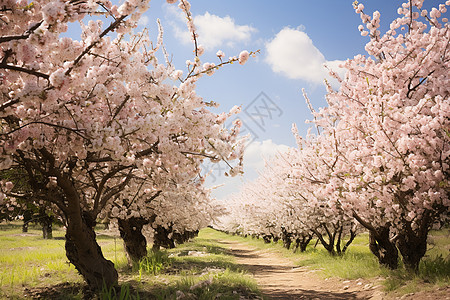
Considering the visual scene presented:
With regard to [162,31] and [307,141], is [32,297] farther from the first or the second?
[307,141]

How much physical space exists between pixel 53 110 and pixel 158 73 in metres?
1.65

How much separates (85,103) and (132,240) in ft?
26.5

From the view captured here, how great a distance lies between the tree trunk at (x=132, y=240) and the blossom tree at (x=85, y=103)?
15.4ft

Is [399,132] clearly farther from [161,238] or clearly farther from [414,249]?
[161,238]

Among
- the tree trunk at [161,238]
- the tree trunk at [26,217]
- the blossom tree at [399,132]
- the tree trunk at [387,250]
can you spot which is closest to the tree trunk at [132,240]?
the tree trunk at [26,217]

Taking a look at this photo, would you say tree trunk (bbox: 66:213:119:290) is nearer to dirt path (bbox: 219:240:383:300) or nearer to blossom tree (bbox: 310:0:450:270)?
dirt path (bbox: 219:240:383:300)

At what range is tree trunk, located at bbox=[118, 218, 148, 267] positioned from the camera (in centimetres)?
1129

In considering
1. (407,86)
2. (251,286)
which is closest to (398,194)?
(407,86)

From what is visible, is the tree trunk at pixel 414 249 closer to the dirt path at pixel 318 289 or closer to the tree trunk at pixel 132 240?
the dirt path at pixel 318 289

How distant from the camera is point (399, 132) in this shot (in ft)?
21.7

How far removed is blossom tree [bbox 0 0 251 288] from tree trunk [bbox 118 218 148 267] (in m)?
4.69

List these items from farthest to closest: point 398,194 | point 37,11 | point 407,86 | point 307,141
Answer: point 307,141, point 407,86, point 398,194, point 37,11

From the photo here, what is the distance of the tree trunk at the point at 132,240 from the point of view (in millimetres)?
11289

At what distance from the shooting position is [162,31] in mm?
7008
